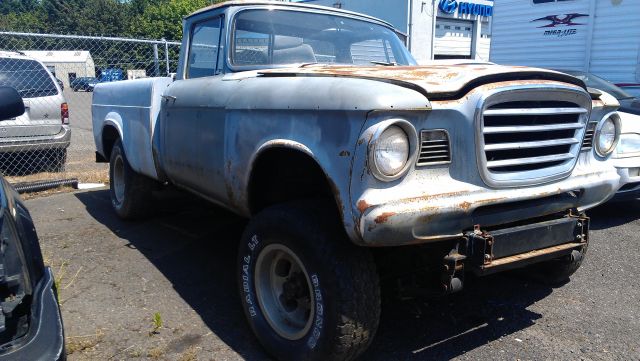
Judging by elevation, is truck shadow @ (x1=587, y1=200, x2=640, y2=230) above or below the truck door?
below

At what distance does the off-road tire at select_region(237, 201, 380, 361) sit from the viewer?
8.45 feet

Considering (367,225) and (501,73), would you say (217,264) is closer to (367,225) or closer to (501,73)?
(367,225)

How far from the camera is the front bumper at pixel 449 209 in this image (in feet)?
7.75

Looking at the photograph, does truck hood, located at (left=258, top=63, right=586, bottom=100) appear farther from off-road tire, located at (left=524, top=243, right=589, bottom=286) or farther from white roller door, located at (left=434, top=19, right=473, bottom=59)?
white roller door, located at (left=434, top=19, right=473, bottom=59)

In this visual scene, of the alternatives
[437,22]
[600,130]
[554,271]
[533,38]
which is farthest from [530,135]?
[437,22]

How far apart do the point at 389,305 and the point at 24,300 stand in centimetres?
236

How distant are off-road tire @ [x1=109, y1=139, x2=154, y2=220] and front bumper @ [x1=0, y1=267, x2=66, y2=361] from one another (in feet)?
11.2

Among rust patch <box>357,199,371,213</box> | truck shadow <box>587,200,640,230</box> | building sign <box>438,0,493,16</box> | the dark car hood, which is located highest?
building sign <box>438,0,493,16</box>

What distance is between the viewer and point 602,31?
10508mm

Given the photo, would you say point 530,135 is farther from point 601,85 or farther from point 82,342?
point 601,85

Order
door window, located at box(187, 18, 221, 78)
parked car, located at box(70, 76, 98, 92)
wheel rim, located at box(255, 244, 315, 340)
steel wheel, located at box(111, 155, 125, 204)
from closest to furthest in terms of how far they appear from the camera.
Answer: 1. wheel rim, located at box(255, 244, 315, 340)
2. door window, located at box(187, 18, 221, 78)
3. steel wheel, located at box(111, 155, 125, 204)
4. parked car, located at box(70, 76, 98, 92)

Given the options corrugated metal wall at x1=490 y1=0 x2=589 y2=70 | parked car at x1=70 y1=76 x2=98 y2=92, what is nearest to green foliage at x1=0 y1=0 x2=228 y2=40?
parked car at x1=70 y1=76 x2=98 y2=92

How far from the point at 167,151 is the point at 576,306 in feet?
10.7

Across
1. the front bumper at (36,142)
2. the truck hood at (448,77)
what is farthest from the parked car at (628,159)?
the front bumper at (36,142)
